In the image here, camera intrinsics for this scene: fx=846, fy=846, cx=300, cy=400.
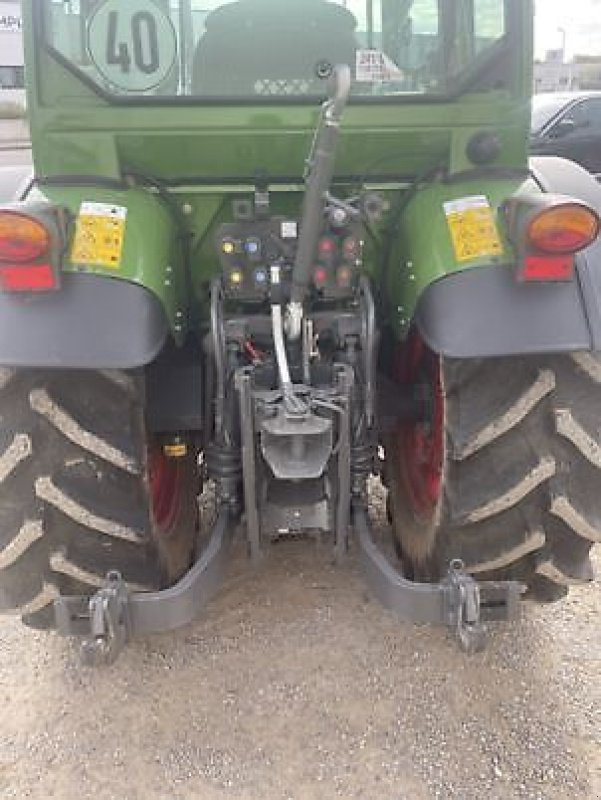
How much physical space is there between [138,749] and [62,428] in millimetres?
1023

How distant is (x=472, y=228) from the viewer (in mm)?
2275

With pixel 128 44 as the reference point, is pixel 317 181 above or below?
below

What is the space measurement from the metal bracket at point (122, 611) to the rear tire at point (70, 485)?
0.34 ft

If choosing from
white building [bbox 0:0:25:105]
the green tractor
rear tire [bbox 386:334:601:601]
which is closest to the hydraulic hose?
the green tractor

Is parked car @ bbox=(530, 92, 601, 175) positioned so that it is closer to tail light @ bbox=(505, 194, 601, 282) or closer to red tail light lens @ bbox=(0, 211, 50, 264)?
tail light @ bbox=(505, 194, 601, 282)

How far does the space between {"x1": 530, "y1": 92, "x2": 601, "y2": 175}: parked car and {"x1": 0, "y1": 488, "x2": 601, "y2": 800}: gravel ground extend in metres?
8.84

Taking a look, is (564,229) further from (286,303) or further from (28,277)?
(28,277)

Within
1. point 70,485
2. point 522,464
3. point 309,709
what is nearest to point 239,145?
point 70,485

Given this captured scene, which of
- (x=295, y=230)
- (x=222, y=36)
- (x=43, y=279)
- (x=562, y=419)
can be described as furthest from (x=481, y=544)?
(x=222, y=36)

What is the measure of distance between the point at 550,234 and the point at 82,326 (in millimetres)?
1177

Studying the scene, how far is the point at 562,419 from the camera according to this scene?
7.30ft

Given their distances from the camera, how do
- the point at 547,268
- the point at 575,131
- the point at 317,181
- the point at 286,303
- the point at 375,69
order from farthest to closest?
the point at 575,131, the point at 375,69, the point at 286,303, the point at 547,268, the point at 317,181

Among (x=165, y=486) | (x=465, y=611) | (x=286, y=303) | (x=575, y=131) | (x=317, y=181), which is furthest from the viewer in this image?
(x=575, y=131)

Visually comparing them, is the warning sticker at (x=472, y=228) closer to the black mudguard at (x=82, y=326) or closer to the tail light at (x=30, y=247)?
the black mudguard at (x=82, y=326)
